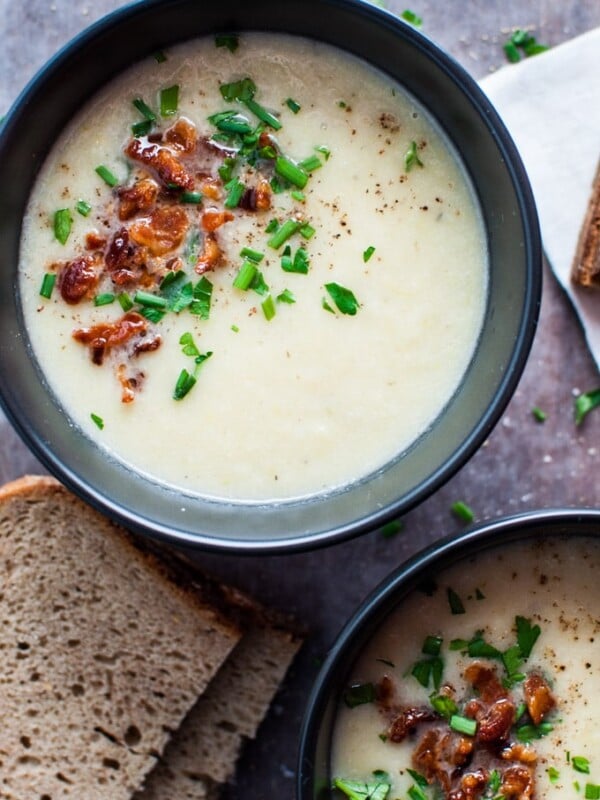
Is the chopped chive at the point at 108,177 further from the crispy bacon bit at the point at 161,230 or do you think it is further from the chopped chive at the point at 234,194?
the chopped chive at the point at 234,194

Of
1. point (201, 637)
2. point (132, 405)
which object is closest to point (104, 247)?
point (132, 405)

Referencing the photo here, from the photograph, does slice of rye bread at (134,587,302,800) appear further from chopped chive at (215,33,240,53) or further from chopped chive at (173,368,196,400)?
chopped chive at (215,33,240,53)

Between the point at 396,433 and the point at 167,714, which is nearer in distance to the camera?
the point at 396,433

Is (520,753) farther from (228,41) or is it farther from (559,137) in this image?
(228,41)

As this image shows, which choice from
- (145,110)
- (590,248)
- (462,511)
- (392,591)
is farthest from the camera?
(462,511)

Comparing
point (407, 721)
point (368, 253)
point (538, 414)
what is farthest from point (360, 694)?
point (368, 253)

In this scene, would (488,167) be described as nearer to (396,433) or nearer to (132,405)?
(396,433)

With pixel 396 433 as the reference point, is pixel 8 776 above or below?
below

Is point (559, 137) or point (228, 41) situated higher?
point (228, 41)
